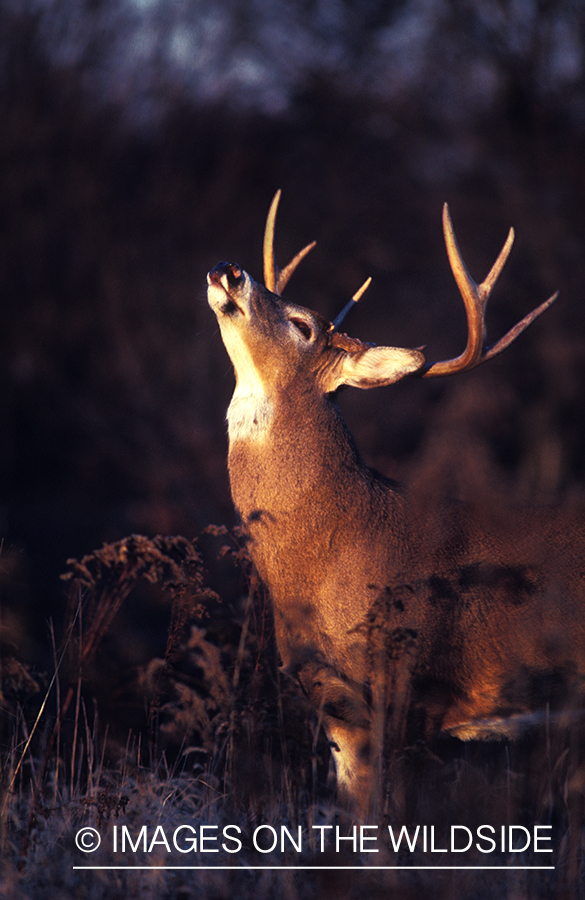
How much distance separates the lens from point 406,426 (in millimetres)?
8641

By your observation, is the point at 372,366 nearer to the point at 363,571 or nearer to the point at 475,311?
the point at 475,311

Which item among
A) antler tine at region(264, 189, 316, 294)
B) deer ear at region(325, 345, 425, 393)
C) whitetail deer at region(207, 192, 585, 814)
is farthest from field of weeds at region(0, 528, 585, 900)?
antler tine at region(264, 189, 316, 294)

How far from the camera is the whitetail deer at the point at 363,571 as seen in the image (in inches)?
134

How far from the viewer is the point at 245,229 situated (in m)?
10.1

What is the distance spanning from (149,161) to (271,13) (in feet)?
7.34

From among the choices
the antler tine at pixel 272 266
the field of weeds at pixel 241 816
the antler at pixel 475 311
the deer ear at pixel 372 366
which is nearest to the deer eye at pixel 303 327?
the deer ear at pixel 372 366

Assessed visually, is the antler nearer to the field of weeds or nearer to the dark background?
the field of weeds

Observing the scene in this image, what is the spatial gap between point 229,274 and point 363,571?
4.12ft

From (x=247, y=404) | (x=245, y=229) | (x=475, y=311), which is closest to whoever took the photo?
(x=475, y=311)

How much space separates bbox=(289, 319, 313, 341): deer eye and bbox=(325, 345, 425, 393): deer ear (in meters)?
0.15

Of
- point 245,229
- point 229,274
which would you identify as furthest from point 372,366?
point 245,229

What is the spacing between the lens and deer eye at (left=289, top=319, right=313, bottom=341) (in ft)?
13.0

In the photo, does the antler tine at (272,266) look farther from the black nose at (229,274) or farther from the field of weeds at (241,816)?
the field of weeds at (241,816)

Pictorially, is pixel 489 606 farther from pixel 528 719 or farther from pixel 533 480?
pixel 533 480
